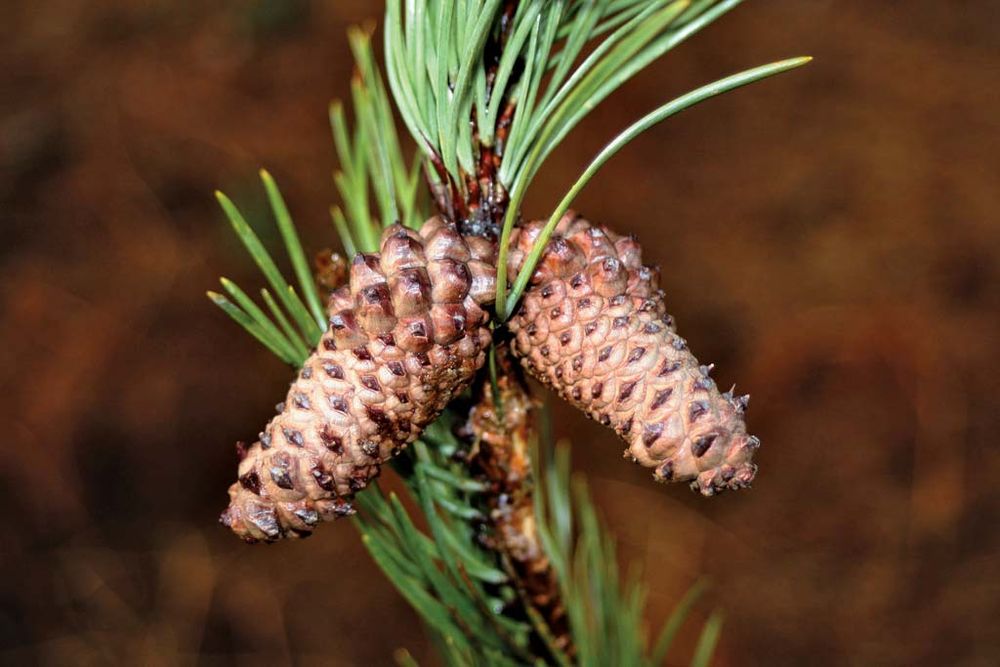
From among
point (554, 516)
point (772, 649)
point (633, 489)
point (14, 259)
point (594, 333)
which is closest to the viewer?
point (594, 333)

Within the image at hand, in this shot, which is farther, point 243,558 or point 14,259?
point 14,259

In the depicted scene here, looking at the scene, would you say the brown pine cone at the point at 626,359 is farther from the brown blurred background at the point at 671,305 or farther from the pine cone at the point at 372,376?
the brown blurred background at the point at 671,305

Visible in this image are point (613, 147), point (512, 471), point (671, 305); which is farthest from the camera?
point (671, 305)

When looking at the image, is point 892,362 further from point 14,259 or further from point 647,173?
point 14,259

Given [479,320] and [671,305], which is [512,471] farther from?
[671,305]

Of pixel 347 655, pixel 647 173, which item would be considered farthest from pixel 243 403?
A: pixel 647 173

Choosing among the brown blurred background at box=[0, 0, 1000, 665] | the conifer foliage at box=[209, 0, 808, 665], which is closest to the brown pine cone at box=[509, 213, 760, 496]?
the conifer foliage at box=[209, 0, 808, 665]

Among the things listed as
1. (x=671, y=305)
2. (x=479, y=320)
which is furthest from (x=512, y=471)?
(x=671, y=305)
